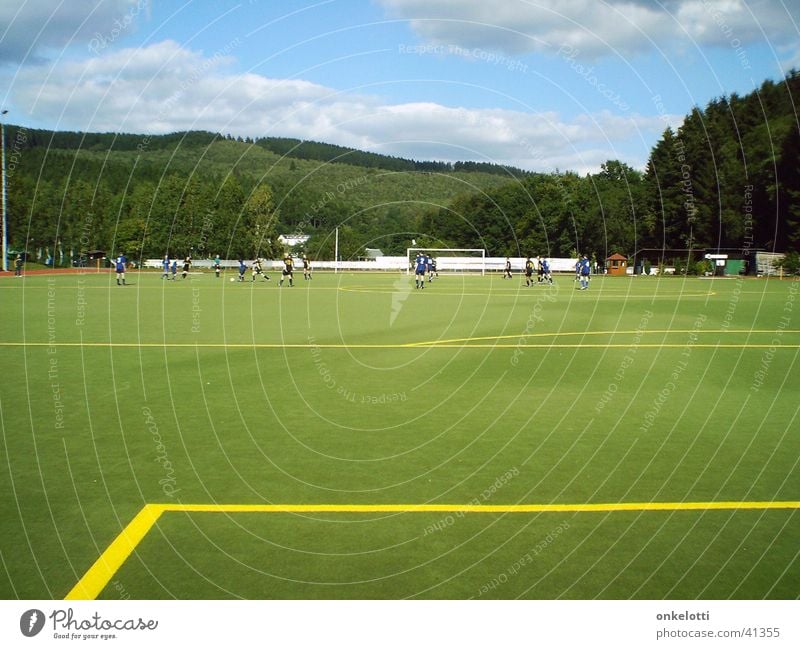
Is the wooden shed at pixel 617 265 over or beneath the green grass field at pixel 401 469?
over

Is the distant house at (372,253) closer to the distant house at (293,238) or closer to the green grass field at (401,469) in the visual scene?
the distant house at (293,238)

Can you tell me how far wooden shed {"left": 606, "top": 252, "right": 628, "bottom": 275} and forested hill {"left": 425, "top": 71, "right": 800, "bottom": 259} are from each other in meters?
2.03

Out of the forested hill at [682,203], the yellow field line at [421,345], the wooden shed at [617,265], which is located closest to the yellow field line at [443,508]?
the yellow field line at [421,345]

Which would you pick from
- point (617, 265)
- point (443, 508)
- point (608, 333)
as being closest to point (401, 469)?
point (443, 508)

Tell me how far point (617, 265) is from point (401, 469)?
9127 centimetres

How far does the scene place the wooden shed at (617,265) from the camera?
305 feet

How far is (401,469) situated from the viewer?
24.7 ft

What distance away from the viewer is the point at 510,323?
24.1m

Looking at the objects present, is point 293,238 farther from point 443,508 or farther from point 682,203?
point 443,508

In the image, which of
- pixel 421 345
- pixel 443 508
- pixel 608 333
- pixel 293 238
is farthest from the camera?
pixel 293 238

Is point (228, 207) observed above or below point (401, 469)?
above

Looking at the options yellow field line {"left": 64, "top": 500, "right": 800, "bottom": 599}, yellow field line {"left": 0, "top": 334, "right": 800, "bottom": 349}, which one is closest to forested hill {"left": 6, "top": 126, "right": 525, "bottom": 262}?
yellow field line {"left": 0, "top": 334, "right": 800, "bottom": 349}

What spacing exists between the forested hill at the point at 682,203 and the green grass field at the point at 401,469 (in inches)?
2199

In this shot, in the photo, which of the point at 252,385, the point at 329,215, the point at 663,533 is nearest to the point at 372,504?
the point at 663,533
